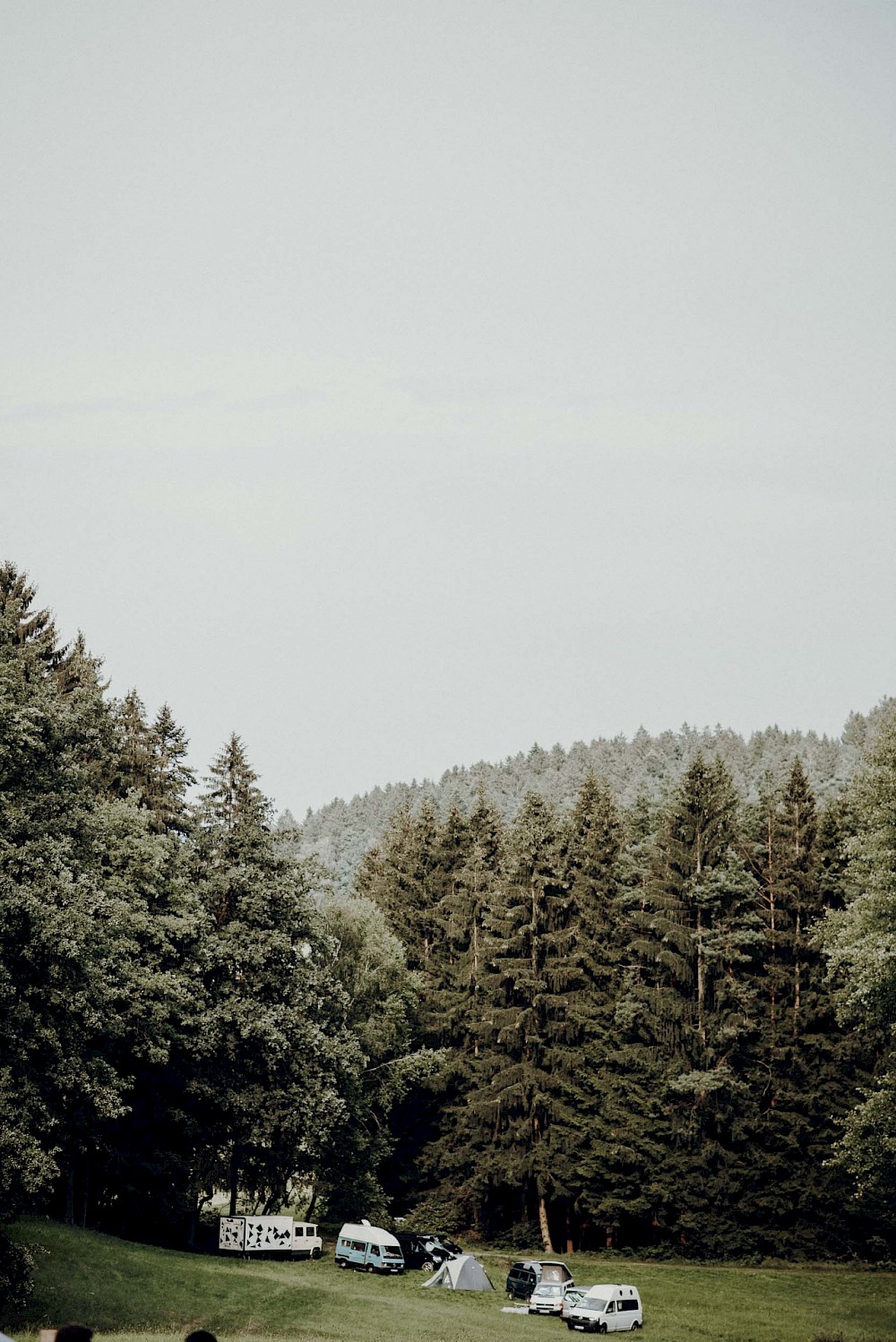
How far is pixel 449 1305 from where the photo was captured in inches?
1932

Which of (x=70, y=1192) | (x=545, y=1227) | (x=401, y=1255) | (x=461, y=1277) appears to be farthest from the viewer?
(x=545, y=1227)

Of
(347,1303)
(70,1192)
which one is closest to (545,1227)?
(347,1303)

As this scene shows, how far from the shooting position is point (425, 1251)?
57.8 metres

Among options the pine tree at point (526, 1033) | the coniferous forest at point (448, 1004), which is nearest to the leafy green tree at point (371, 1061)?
the coniferous forest at point (448, 1004)

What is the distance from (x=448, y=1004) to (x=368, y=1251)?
20034 mm

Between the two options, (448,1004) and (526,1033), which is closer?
(526,1033)

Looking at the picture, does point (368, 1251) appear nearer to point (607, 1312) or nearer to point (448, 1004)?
point (607, 1312)

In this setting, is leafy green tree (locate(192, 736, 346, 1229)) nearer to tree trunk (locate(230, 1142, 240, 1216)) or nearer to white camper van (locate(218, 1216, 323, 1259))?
tree trunk (locate(230, 1142, 240, 1216))

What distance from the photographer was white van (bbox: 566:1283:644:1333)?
45.5 m

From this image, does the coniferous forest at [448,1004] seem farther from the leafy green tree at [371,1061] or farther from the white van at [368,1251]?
the white van at [368,1251]

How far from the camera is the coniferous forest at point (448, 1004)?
133 feet

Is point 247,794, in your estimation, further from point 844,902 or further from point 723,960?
point 844,902

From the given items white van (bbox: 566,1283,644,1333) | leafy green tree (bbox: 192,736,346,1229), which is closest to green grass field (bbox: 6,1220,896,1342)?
white van (bbox: 566,1283,644,1333)

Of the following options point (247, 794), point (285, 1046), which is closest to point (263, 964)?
point (285, 1046)
